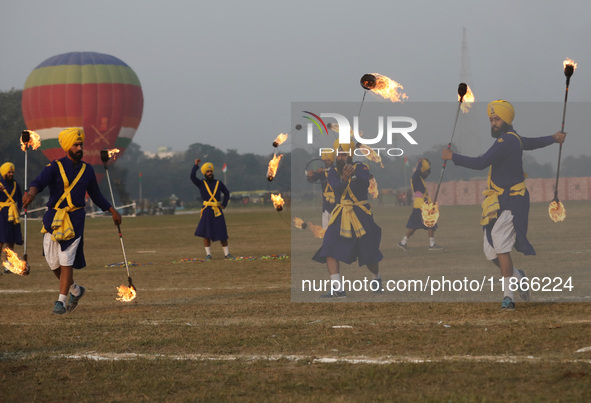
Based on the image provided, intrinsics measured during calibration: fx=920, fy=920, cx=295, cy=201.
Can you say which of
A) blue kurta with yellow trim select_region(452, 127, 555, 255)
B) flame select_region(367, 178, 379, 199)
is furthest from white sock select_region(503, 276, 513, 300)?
flame select_region(367, 178, 379, 199)

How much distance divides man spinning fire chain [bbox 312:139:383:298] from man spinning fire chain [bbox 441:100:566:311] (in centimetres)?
233

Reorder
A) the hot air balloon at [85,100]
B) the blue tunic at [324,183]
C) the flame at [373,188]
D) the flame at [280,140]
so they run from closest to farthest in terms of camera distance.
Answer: the flame at [373,188], the blue tunic at [324,183], the flame at [280,140], the hot air balloon at [85,100]

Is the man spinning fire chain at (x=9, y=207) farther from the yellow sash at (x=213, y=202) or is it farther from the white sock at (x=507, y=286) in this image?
the white sock at (x=507, y=286)

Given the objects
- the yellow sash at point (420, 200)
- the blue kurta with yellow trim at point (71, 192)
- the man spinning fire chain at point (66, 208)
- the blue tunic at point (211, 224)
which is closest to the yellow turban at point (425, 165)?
the yellow sash at point (420, 200)

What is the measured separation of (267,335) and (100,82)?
6352 centimetres

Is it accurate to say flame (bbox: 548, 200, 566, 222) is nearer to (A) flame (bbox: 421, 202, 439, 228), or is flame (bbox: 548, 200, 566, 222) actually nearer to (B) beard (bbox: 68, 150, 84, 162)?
(B) beard (bbox: 68, 150, 84, 162)

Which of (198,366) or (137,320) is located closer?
(198,366)

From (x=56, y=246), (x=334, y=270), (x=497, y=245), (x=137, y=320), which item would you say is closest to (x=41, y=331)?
(x=137, y=320)

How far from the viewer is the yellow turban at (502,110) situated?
444 inches

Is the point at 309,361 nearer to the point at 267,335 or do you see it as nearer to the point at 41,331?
the point at 267,335

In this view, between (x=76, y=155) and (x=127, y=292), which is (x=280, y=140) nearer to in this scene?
(x=127, y=292)

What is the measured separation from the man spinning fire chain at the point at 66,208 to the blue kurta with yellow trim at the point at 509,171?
465 cm

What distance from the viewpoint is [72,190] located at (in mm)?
11703

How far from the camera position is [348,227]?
43.4ft
